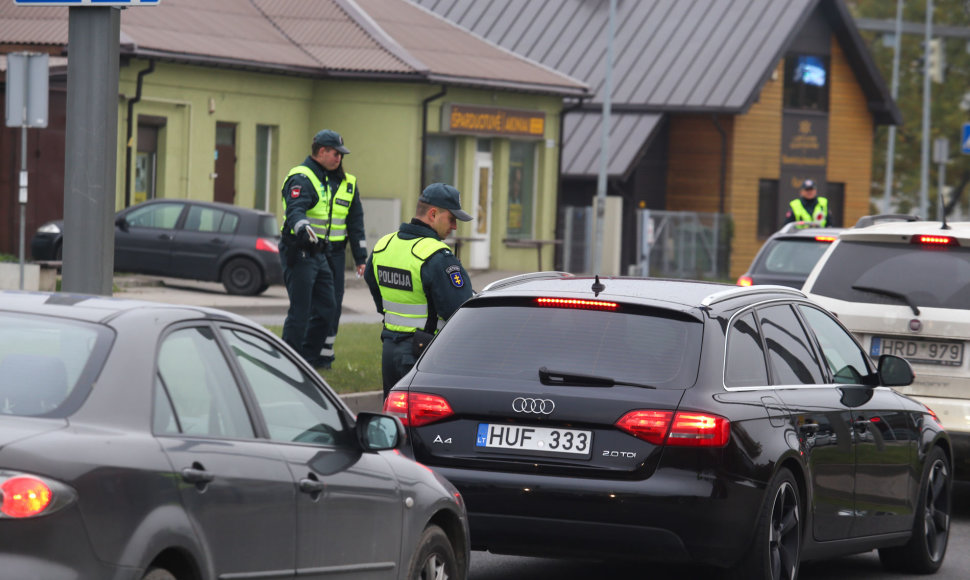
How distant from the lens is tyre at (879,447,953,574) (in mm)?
9016

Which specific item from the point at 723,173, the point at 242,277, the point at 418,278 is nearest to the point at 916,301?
the point at 418,278

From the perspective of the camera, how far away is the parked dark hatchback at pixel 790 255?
1788 centimetres

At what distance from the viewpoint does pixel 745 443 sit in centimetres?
714

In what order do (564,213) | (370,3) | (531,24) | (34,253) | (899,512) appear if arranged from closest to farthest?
1. (899,512)
2. (34,253)
3. (370,3)
4. (564,213)
5. (531,24)

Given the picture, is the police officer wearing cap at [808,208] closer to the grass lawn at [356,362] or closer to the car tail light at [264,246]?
the car tail light at [264,246]

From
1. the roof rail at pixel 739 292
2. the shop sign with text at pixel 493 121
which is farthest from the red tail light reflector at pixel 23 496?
the shop sign with text at pixel 493 121

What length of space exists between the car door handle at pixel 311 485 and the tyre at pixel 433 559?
803 millimetres

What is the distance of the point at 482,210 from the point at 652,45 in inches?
391

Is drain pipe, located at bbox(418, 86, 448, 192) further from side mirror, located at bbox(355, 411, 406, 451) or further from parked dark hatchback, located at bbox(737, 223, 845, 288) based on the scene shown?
side mirror, located at bbox(355, 411, 406, 451)

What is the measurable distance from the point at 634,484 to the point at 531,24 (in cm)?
4007

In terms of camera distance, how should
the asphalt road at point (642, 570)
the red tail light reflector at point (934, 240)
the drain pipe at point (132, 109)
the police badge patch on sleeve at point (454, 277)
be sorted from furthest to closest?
1. the drain pipe at point (132, 109)
2. the red tail light reflector at point (934, 240)
3. the police badge patch on sleeve at point (454, 277)
4. the asphalt road at point (642, 570)

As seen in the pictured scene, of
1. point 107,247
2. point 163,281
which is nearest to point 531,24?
point 163,281

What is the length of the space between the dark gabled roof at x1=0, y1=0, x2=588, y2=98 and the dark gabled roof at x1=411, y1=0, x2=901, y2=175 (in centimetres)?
642

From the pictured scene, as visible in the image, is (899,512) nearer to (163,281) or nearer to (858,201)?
(163,281)
